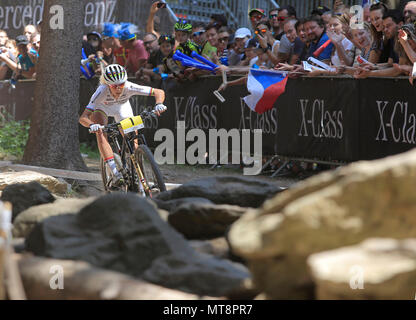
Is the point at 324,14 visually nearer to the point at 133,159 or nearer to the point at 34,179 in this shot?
the point at 133,159

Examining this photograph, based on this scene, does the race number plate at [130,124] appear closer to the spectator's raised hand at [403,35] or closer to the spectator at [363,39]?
the spectator's raised hand at [403,35]

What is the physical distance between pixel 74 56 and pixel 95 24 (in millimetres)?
10151

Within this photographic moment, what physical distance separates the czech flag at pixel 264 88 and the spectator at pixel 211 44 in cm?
172

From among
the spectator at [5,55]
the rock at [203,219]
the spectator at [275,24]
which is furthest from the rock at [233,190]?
the spectator at [5,55]

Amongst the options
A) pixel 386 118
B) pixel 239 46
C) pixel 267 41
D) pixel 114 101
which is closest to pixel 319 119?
pixel 386 118

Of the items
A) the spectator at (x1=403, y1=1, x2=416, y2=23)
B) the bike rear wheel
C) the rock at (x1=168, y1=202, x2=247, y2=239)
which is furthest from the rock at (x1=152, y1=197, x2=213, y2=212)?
the spectator at (x1=403, y1=1, x2=416, y2=23)

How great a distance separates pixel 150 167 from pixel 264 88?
12.5 ft

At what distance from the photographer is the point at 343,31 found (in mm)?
10953

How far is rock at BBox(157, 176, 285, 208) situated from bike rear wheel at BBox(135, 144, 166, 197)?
197cm

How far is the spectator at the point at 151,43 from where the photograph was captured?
1515cm

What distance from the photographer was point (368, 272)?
10.9ft

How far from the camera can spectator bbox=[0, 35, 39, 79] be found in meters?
18.5

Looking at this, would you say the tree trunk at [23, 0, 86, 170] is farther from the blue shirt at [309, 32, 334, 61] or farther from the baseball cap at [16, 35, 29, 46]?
the baseball cap at [16, 35, 29, 46]
